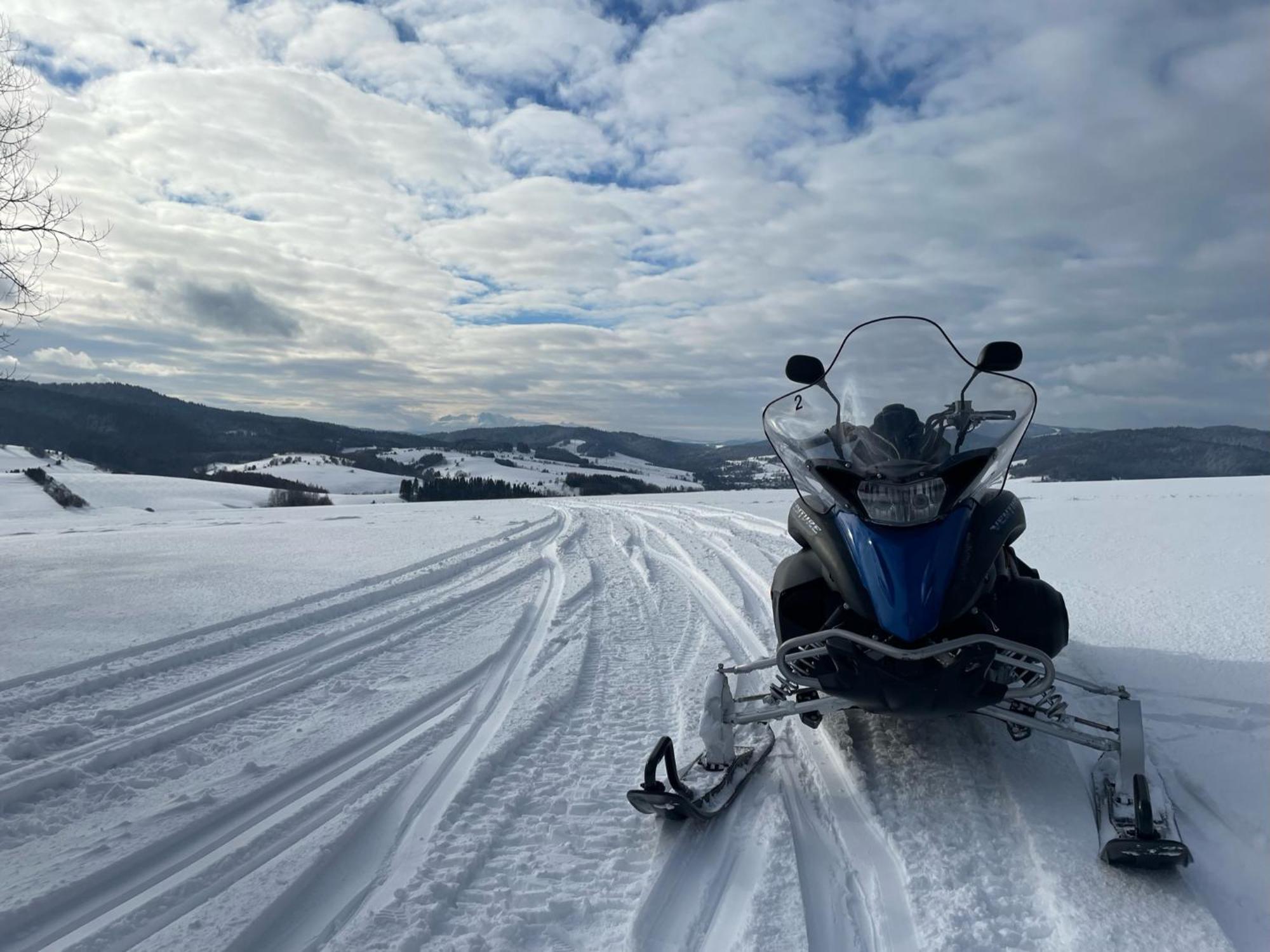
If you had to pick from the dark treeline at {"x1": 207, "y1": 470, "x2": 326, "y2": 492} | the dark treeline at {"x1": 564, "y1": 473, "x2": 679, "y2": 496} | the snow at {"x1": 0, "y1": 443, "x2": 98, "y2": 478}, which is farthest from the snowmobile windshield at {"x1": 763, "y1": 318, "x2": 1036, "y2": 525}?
the dark treeline at {"x1": 207, "y1": 470, "x2": 326, "y2": 492}

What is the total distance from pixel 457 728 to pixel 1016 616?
9.21ft

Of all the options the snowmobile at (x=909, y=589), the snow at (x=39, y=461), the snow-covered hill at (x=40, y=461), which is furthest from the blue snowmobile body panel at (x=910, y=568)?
the snow-covered hill at (x=40, y=461)

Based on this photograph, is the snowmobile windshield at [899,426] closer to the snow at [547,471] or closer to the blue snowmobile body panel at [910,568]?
Result: the blue snowmobile body panel at [910,568]

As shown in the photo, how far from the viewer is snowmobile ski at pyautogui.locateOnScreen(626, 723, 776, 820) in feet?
8.94

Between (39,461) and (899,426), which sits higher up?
(899,426)

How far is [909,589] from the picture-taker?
9.04 ft

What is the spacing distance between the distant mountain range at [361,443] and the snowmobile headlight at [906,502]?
3735cm

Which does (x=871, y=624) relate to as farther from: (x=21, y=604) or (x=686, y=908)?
(x=21, y=604)

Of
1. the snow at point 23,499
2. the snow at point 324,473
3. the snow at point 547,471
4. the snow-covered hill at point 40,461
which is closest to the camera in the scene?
the snow at point 23,499

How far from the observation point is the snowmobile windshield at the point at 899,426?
9.96ft

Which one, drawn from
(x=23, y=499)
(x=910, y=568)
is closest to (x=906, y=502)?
(x=910, y=568)

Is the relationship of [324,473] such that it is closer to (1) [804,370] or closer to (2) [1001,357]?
(1) [804,370]

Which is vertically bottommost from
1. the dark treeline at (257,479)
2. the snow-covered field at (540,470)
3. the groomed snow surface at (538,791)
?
the dark treeline at (257,479)

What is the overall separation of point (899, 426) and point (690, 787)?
189 cm
